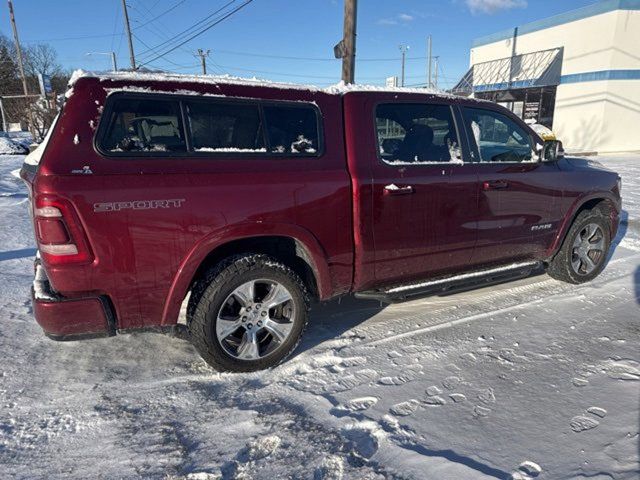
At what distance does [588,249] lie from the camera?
16.0ft

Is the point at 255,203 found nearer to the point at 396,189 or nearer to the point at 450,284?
the point at 396,189

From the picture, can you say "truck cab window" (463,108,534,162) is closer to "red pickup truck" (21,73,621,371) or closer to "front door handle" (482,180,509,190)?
"red pickup truck" (21,73,621,371)

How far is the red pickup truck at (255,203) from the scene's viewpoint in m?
2.59

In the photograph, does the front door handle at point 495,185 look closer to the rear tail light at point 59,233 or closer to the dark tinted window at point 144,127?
the dark tinted window at point 144,127

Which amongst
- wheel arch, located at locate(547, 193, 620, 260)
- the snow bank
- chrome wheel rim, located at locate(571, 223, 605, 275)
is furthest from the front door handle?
the snow bank

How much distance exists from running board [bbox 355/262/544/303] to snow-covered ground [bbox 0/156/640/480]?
0.29 m

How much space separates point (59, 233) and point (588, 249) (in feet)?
16.3

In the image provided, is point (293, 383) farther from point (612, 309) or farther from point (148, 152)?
point (612, 309)

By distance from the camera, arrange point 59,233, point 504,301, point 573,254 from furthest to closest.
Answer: point 573,254 < point 504,301 < point 59,233

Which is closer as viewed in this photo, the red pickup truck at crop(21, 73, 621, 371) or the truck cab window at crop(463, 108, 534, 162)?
the red pickup truck at crop(21, 73, 621, 371)

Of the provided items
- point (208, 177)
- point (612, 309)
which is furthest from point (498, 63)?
point (208, 177)

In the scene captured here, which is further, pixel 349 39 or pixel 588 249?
pixel 349 39

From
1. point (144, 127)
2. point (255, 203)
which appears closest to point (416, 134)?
point (255, 203)

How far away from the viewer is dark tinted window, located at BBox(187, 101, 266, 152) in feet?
9.39
